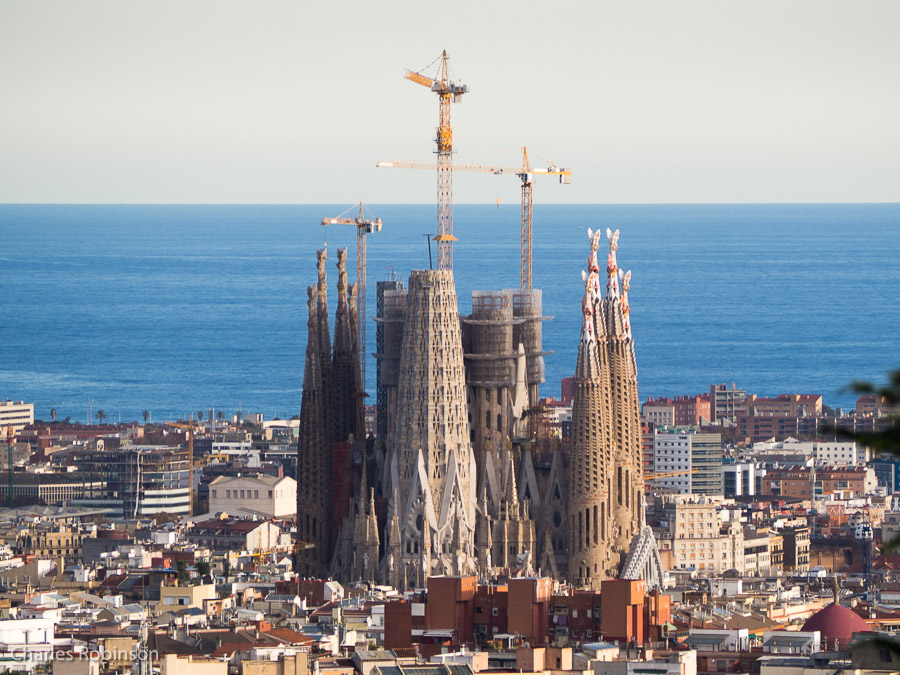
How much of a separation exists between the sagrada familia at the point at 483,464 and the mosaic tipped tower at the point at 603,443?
0.03m

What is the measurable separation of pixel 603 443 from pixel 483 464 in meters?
3.11

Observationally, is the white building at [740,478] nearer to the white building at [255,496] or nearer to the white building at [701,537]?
the white building at [255,496]

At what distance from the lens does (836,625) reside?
5162cm

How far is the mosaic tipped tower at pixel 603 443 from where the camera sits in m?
72.2

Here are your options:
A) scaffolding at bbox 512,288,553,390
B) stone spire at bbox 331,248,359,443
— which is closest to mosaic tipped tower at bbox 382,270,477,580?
scaffolding at bbox 512,288,553,390

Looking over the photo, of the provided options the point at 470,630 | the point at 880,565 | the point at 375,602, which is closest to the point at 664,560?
the point at 880,565

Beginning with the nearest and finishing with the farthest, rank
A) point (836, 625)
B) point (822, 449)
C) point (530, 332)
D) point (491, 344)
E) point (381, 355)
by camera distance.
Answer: point (836, 625)
point (491, 344)
point (530, 332)
point (381, 355)
point (822, 449)

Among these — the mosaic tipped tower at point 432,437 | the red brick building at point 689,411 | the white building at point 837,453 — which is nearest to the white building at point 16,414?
the red brick building at point 689,411

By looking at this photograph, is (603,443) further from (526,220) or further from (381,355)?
(526,220)

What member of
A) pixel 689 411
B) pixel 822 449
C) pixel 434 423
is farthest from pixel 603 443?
pixel 689 411

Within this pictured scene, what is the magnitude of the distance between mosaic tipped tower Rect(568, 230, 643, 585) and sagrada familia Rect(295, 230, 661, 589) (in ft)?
0.11

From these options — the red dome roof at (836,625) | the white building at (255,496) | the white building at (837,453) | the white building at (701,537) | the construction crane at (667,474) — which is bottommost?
the red dome roof at (836,625)

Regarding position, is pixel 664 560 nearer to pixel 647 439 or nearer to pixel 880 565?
pixel 880 565

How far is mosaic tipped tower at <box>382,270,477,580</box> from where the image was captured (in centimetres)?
7131
